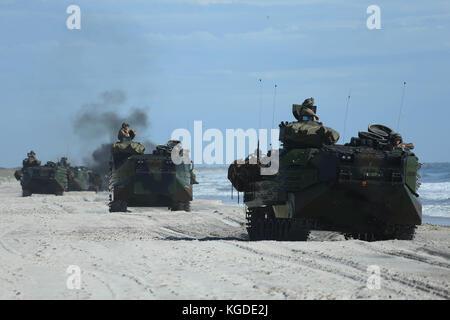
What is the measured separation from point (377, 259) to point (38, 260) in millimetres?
5830

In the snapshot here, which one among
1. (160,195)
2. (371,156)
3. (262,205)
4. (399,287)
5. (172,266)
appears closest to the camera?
(399,287)

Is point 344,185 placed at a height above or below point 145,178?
above

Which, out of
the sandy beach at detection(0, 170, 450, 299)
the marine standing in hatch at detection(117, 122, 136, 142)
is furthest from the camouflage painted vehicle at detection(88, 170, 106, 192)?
the sandy beach at detection(0, 170, 450, 299)

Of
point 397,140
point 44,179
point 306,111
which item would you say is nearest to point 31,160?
point 44,179

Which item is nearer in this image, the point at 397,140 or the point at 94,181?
the point at 397,140

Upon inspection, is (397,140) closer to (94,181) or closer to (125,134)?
(125,134)

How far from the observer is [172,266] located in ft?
41.8

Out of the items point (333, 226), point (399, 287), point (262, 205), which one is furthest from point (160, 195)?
point (399, 287)

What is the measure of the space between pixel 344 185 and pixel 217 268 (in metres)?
5.19

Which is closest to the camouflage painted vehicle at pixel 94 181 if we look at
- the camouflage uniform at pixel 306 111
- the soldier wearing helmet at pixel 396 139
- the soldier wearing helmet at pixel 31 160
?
the soldier wearing helmet at pixel 31 160

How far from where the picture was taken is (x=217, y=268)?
41.0 ft

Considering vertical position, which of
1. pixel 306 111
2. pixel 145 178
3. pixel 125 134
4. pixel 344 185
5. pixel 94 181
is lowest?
pixel 94 181

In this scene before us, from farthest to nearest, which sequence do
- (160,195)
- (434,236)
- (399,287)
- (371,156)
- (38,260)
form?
(160,195) < (434,236) < (371,156) < (38,260) < (399,287)

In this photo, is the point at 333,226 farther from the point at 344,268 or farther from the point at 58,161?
the point at 58,161
